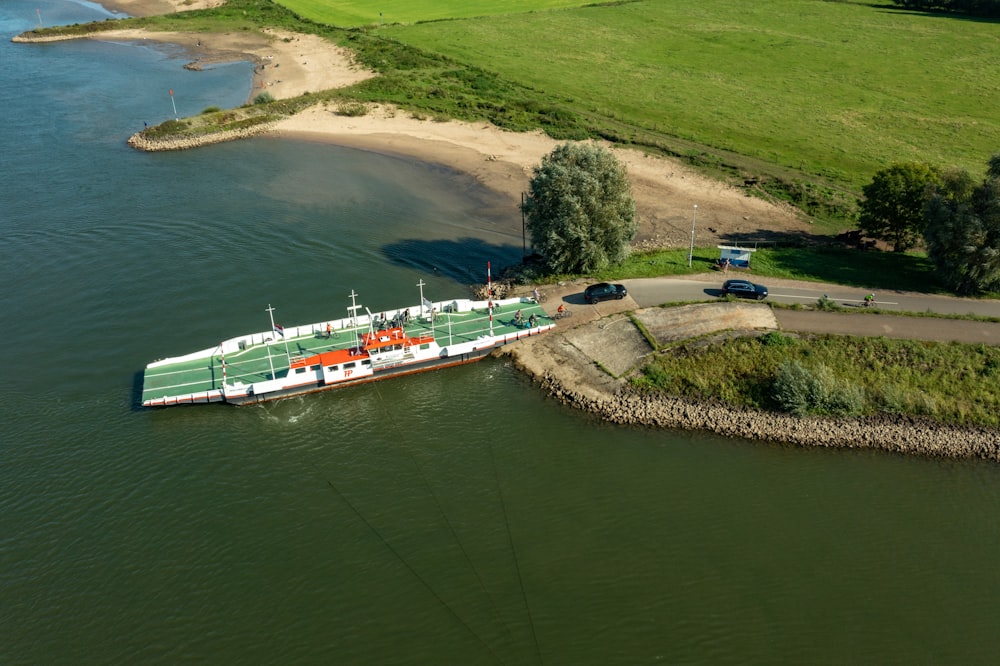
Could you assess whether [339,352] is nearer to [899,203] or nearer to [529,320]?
[529,320]

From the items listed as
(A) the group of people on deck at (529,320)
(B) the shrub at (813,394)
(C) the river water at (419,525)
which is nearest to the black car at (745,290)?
(B) the shrub at (813,394)

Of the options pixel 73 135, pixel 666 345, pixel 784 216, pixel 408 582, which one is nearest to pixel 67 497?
pixel 408 582

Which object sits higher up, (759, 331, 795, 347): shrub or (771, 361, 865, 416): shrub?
(759, 331, 795, 347): shrub

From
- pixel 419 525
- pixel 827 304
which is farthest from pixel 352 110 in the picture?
pixel 419 525

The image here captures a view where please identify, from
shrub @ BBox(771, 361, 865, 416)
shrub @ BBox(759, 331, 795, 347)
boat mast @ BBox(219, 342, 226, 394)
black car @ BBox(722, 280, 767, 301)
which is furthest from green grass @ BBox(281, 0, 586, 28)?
shrub @ BBox(771, 361, 865, 416)

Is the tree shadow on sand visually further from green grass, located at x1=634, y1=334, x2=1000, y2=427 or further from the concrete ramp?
green grass, located at x1=634, y1=334, x2=1000, y2=427
